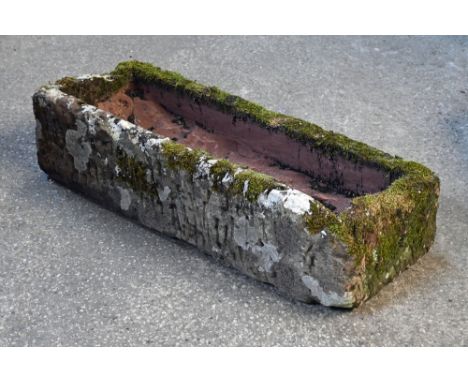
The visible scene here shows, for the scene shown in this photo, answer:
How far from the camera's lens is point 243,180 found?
19.1ft

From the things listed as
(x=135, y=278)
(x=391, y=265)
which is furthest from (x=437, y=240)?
(x=135, y=278)

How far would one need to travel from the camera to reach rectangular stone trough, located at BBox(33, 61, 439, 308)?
5586mm

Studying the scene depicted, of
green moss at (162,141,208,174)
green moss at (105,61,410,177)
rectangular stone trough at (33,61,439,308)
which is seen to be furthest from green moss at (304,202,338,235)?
green moss at (162,141,208,174)

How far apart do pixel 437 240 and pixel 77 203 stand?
247cm

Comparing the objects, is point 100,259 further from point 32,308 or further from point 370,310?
point 370,310

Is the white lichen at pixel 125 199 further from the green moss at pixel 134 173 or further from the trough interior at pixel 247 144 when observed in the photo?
the trough interior at pixel 247 144

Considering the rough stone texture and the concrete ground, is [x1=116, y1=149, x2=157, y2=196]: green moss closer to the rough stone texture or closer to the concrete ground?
the rough stone texture

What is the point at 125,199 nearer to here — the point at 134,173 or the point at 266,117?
the point at 134,173

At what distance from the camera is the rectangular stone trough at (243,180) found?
18.3ft

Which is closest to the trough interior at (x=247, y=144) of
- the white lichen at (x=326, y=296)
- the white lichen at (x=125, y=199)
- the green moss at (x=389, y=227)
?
the green moss at (x=389, y=227)

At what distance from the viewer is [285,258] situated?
5.72 m

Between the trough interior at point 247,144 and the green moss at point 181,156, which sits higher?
the green moss at point 181,156

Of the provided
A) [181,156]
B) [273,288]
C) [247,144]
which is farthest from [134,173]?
[273,288]

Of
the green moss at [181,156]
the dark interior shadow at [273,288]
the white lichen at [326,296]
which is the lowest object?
the dark interior shadow at [273,288]
